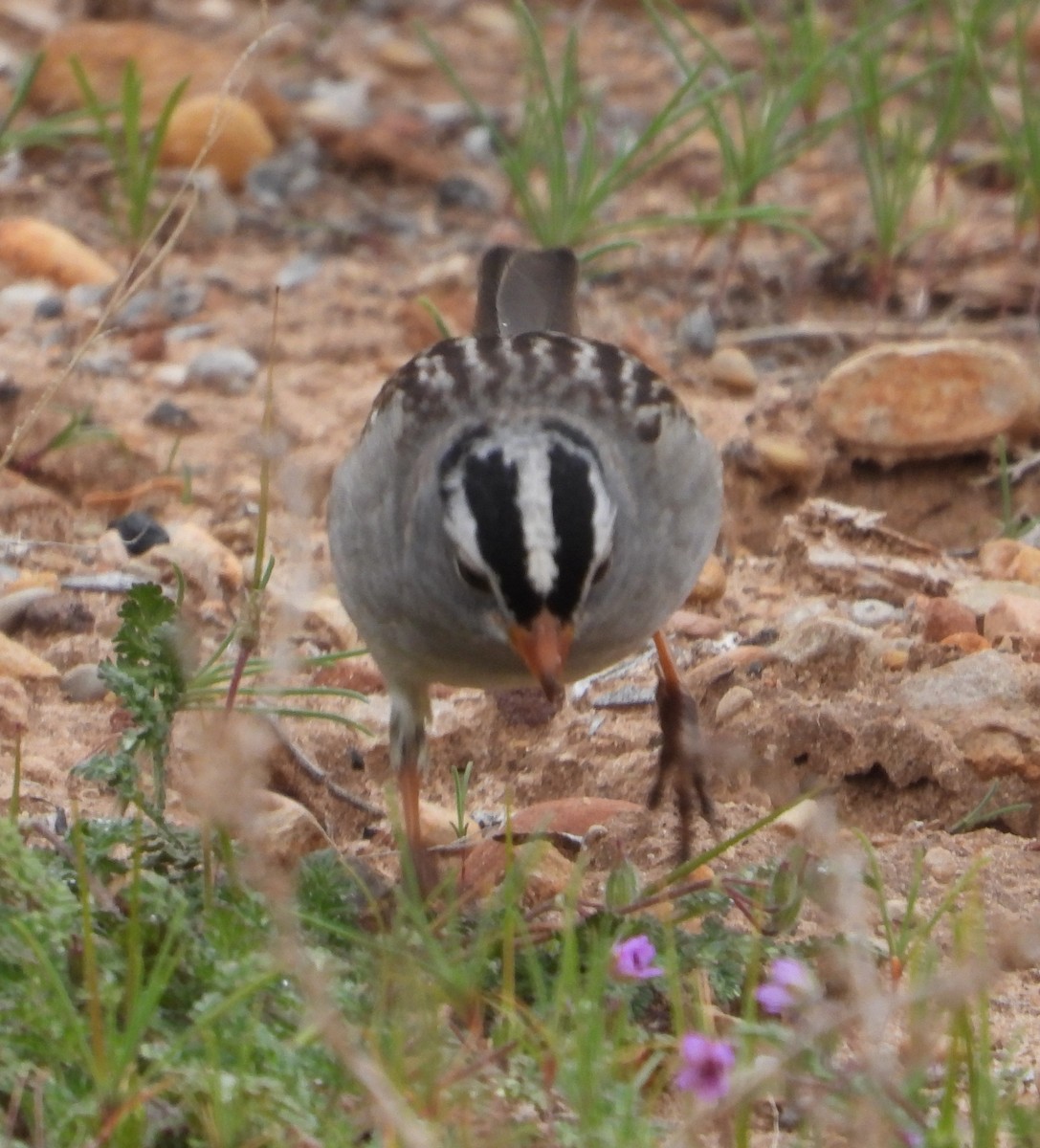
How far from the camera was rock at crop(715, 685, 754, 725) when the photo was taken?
567cm

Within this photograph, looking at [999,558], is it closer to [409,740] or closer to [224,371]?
[409,740]

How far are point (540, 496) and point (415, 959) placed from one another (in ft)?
3.16

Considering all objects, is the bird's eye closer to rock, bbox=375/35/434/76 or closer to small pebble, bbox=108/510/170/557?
small pebble, bbox=108/510/170/557

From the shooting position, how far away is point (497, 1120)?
3387 mm

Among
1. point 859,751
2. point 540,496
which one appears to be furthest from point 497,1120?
point 859,751

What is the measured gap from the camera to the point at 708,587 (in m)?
6.41

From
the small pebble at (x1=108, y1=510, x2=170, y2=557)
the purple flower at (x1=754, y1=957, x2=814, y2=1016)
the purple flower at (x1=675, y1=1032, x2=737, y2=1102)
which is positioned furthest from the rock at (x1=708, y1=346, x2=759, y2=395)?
the purple flower at (x1=675, y1=1032, x2=737, y2=1102)

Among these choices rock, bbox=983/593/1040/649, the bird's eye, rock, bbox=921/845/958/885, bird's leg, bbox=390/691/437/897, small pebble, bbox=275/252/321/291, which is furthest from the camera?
small pebble, bbox=275/252/321/291

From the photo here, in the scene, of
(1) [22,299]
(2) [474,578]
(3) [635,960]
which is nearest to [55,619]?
(2) [474,578]

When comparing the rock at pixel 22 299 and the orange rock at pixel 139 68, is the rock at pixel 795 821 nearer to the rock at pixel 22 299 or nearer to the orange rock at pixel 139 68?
the rock at pixel 22 299

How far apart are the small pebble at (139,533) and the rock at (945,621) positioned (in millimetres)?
2383

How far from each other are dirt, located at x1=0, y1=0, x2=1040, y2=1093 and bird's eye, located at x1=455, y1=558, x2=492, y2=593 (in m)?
0.42

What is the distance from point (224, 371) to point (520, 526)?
12.4 feet

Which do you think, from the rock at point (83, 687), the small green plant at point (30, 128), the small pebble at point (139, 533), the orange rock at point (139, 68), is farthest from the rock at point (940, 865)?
the orange rock at point (139, 68)
